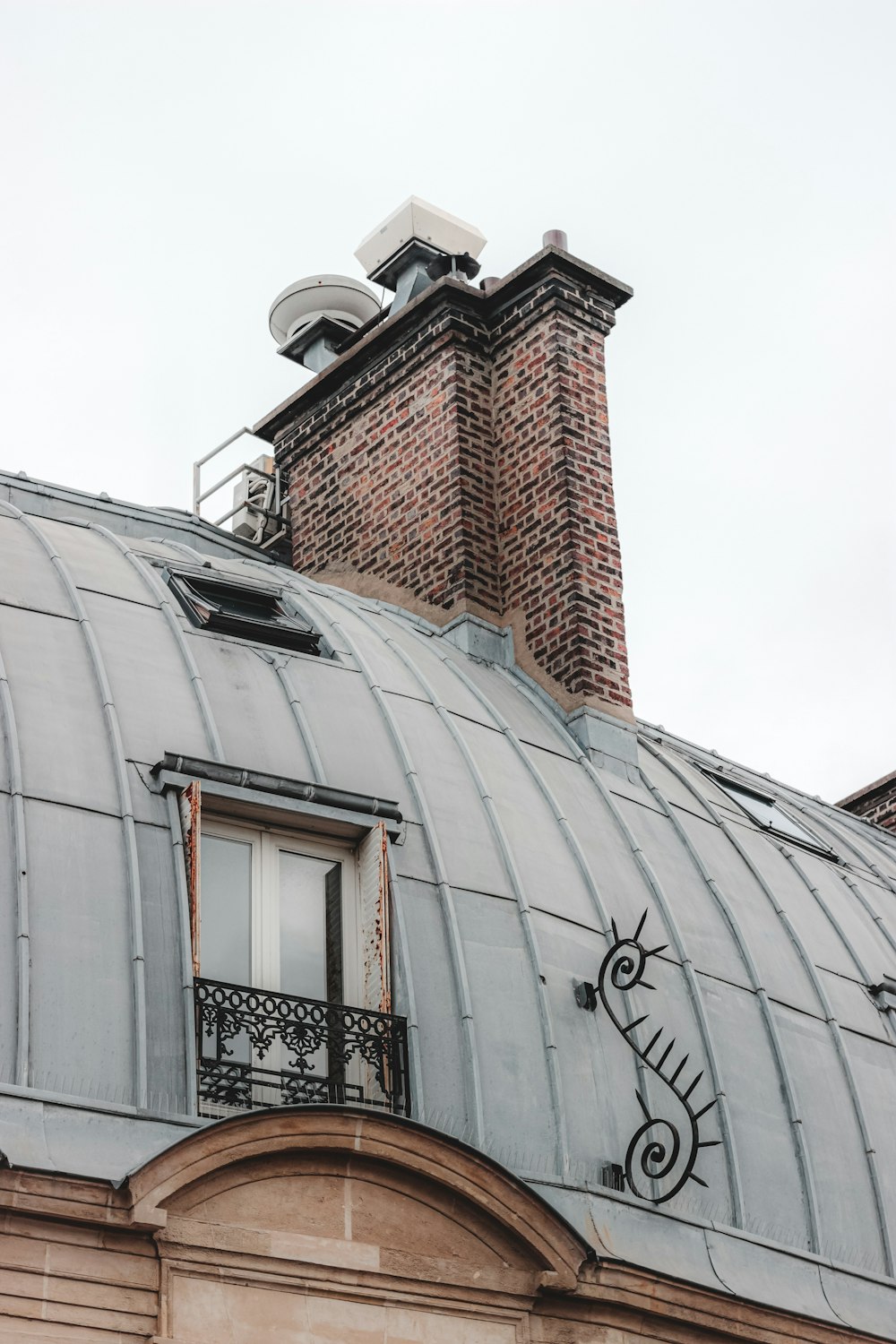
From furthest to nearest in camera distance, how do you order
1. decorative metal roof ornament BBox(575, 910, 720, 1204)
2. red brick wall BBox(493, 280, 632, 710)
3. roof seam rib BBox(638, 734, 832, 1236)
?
1. red brick wall BBox(493, 280, 632, 710)
2. roof seam rib BBox(638, 734, 832, 1236)
3. decorative metal roof ornament BBox(575, 910, 720, 1204)

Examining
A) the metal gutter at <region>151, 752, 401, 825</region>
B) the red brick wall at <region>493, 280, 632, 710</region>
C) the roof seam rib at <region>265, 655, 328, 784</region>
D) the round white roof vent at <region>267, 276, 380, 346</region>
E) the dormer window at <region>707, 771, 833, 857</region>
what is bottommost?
the metal gutter at <region>151, 752, 401, 825</region>

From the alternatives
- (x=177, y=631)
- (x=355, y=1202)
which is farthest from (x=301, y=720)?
(x=355, y=1202)

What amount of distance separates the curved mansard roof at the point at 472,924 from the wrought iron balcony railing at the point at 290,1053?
0.17 m

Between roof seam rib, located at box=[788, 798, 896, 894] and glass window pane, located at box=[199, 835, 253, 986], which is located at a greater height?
roof seam rib, located at box=[788, 798, 896, 894]

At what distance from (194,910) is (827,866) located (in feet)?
21.8

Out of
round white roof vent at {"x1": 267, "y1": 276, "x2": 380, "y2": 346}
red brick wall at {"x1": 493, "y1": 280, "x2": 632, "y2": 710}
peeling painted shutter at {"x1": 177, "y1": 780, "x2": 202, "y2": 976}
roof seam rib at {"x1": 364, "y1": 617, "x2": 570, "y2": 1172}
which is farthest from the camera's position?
round white roof vent at {"x1": 267, "y1": 276, "x2": 380, "y2": 346}

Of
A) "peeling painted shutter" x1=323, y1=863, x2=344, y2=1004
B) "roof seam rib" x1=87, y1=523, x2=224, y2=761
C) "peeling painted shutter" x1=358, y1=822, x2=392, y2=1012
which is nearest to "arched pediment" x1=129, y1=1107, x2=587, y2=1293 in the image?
"peeling painted shutter" x1=358, y1=822, x2=392, y2=1012

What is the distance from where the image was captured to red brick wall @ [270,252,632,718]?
16.6 metres

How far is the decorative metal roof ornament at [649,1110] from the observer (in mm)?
12898

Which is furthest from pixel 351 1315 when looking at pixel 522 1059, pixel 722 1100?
pixel 722 1100

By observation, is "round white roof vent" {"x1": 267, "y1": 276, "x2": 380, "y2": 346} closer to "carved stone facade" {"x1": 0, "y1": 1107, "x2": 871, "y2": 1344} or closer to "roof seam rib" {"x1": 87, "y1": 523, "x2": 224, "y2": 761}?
"roof seam rib" {"x1": 87, "y1": 523, "x2": 224, "y2": 761}

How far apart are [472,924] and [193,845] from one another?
1.80m

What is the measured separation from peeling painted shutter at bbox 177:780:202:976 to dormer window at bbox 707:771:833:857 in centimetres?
575

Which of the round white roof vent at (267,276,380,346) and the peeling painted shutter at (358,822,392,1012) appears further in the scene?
the round white roof vent at (267,276,380,346)
